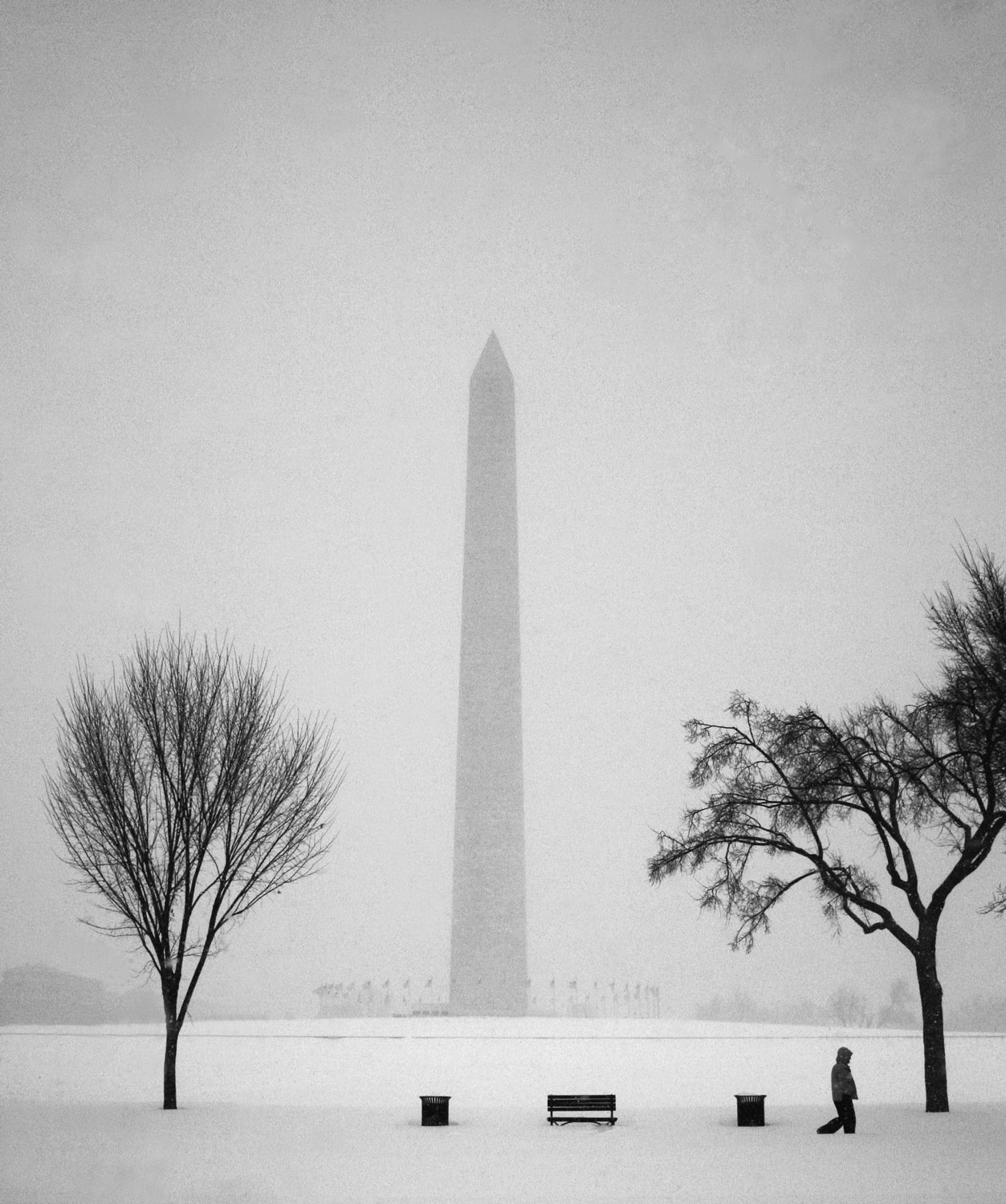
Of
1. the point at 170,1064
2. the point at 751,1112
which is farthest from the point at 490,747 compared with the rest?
the point at 751,1112

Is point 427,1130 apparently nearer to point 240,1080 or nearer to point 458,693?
point 240,1080

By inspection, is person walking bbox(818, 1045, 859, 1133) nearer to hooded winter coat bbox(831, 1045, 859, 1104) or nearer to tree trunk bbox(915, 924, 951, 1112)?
hooded winter coat bbox(831, 1045, 859, 1104)

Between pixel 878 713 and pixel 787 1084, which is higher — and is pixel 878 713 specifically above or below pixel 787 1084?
above

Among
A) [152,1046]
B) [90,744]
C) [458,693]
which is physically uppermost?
[458,693]

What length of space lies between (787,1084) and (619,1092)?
400 centimetres

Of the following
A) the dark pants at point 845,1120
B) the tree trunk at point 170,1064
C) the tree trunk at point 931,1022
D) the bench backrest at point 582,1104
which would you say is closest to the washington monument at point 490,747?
the tree trunk at point 170,1064

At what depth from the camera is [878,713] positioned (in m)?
24.5

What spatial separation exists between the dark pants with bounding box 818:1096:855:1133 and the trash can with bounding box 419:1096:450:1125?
531cm

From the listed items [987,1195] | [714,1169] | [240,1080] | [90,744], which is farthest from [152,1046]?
[987,1195]

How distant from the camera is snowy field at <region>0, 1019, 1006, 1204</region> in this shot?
41.9 feet

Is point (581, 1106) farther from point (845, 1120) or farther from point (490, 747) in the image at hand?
point (490, 747)

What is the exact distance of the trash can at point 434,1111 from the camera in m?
17.8

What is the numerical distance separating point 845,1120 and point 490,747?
32.1m

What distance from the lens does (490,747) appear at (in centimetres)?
4853
